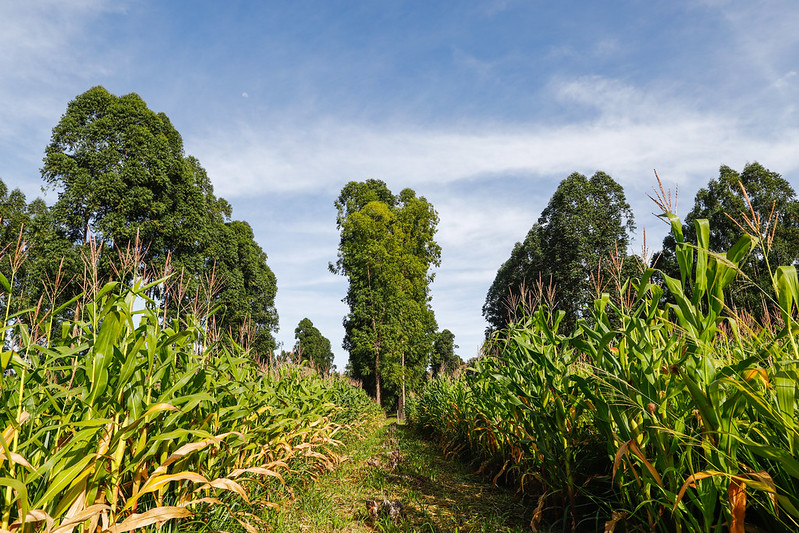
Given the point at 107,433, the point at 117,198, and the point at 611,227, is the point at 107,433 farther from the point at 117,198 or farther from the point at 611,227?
the point at 611,227

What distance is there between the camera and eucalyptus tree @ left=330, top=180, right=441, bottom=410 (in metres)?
18.9

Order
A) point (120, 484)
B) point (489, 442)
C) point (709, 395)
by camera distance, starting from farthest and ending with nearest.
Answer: point (489, 442)
point (120, 484)
point (709, 395)

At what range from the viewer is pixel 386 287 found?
1973 centimetres

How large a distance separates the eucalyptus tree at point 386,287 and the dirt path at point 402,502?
530 inches

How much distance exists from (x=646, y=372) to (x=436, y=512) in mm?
2313

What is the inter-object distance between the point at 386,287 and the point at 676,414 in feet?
58.9

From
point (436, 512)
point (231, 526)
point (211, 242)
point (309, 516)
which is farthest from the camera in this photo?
point (211, 242)

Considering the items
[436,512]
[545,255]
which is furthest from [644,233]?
[545,255]

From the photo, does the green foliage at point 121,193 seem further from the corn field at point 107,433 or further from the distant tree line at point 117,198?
the corn field at point 107,433

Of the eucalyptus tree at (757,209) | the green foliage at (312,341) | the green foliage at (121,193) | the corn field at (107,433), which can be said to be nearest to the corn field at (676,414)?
the corn field at (107,433)

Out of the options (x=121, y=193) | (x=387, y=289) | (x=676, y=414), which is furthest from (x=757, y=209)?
(x=121, y=193)

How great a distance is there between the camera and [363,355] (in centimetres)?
1934

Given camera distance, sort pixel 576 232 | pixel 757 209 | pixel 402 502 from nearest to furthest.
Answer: pixel 402 502 < pixel 757 209 < pixel 576 232

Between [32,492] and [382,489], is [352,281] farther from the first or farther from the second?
[32,492]
